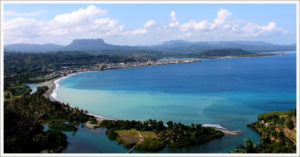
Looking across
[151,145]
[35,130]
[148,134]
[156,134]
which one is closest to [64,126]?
[35,130]

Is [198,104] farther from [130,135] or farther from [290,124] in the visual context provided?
[130,135]

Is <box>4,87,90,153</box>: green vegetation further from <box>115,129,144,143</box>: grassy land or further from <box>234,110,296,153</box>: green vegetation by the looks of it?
<box>234,110,296,153</box>: green vegetation

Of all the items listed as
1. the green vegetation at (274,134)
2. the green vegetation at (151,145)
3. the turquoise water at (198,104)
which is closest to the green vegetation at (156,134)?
the green vegetation at (151,145)

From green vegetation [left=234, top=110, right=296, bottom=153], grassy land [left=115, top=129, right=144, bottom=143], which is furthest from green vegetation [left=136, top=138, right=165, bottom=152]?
green vegetation [left=234, top=110, right=296, bottom=153]

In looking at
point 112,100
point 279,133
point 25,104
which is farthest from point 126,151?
point 112,100

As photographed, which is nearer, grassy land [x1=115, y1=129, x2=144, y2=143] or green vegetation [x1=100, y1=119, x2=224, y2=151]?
green vegetation [x1=100, y1=119, x2=224, y2=151]

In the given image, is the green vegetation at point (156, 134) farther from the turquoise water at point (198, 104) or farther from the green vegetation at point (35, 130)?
the green vegetation at point (35, 130)
